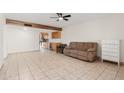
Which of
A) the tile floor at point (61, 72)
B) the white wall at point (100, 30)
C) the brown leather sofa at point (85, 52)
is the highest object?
the white wall at point (100, 30)

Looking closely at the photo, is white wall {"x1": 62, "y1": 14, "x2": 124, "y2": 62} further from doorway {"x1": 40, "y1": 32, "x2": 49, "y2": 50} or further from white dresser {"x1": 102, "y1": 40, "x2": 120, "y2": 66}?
doorway {"x1": 40, "y1": 32, "x2": 49, "y2": 50}

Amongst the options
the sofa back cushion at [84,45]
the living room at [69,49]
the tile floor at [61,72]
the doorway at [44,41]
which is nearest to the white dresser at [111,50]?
the living room at [69,49]

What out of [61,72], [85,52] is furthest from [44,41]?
[61,72]

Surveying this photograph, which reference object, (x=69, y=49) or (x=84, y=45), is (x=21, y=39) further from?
(x=84, y=45)

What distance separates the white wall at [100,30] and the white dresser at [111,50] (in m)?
0.47

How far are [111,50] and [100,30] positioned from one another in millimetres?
1424

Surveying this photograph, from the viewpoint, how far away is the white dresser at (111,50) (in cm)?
342

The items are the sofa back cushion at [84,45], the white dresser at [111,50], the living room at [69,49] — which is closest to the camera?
the living room at [69,49]

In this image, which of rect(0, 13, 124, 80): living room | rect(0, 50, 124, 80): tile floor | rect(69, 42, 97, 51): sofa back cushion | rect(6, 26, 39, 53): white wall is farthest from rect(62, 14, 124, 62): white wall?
rect(6, 26, 39, 53): white wall

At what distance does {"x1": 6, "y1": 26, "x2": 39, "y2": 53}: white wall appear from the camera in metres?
6.12

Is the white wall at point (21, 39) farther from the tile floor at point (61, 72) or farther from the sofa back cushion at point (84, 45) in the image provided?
the sofa back cushion at point (84, 45)

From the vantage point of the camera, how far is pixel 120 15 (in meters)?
3.66

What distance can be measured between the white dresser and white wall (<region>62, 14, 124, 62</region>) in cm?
47
